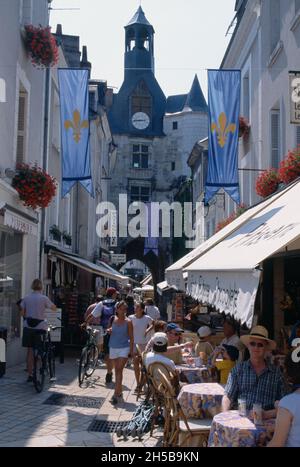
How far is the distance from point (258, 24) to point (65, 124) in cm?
507

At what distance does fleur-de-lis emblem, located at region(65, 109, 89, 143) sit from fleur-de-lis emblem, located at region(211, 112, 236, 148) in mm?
2880

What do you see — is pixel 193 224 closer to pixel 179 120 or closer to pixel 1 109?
pixel 179 120

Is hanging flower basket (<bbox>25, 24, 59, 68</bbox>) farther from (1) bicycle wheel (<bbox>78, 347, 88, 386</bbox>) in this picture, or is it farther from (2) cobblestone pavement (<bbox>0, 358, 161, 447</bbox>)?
(2) cobblestone pavement (<bbox>0, 358, 161, 447</bbox>)

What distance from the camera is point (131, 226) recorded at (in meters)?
31.6

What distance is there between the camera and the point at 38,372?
29.7 feet

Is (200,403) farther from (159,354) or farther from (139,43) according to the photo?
(139,43)

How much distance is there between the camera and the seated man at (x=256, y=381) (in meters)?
5.09

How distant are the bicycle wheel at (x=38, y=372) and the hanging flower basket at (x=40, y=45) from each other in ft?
21.5

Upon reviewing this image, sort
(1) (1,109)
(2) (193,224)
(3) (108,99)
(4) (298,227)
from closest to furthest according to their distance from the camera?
(4) (298,227) → (1) (1,109) → (2) (193,224) → (3) (108,99)

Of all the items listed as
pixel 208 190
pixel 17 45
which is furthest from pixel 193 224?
pixel 17 45

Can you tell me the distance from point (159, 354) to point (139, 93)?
39293 mm

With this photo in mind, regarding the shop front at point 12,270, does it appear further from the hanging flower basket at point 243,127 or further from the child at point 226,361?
the hanging flower basket at point 243,127

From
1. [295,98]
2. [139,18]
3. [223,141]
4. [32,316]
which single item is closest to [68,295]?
[32,316]

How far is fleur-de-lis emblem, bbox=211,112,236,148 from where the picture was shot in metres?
12.6
